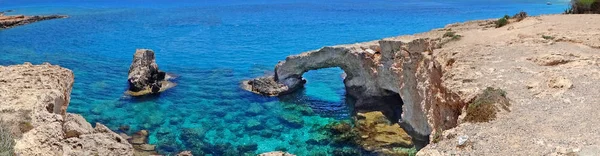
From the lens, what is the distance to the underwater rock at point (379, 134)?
77.9ft

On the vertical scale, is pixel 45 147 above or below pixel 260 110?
above

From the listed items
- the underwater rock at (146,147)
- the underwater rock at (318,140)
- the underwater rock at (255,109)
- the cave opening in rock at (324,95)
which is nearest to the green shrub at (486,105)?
the underwater rock at (318,140)

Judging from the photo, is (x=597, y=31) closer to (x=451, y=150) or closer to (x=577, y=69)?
(x=577, y=69)

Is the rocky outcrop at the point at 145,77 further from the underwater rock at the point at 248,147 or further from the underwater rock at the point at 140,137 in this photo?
the underwater rock at the point at 248,147

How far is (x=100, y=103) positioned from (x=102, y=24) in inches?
1858

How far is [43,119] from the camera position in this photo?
1230cm

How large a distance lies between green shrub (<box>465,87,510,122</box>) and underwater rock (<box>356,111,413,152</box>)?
11694 mm

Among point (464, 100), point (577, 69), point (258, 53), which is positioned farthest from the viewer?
point (258, 53)

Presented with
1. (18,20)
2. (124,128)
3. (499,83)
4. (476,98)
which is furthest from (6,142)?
(18,20)

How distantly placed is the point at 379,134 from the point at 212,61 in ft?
79.9

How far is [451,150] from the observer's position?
9.57 metres

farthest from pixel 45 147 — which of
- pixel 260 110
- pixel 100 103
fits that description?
pixel 100 103

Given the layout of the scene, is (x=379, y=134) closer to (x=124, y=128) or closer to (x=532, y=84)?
(x=532, y=84)

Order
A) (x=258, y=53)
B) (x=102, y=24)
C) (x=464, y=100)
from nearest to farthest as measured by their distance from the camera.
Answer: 1. (x=464, y=100)
2. (x=258, y=53)
3. (x=102, y=24)
